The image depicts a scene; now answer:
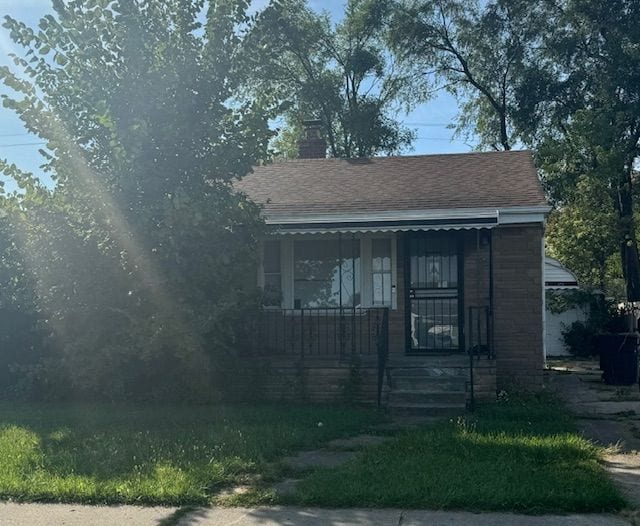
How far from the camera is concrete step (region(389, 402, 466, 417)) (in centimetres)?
888

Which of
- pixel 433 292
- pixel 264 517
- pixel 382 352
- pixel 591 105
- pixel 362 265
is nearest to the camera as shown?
pixel 264 517

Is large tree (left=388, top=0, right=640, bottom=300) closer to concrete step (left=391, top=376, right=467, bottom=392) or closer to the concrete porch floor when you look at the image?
the concrete porch floor

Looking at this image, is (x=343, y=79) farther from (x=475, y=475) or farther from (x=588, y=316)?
(x=475, y=475)

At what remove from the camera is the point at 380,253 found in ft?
36.8

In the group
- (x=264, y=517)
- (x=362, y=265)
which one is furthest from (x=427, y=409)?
(x=264, y=517)

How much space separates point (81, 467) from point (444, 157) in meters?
10.3

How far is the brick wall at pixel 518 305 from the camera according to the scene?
1043 centimetres

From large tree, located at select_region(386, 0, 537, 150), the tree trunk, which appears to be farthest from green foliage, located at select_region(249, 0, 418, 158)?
the tree trunk

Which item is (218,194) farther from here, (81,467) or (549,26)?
(549,26)

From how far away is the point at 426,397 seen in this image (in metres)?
9.20

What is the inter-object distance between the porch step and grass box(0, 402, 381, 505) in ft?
1.98

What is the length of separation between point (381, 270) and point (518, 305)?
2241 mm

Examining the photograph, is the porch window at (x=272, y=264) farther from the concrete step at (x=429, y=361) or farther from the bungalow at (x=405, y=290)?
the concrete step at (x=429, y=361)

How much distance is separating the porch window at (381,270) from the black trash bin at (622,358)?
4.39 meters
